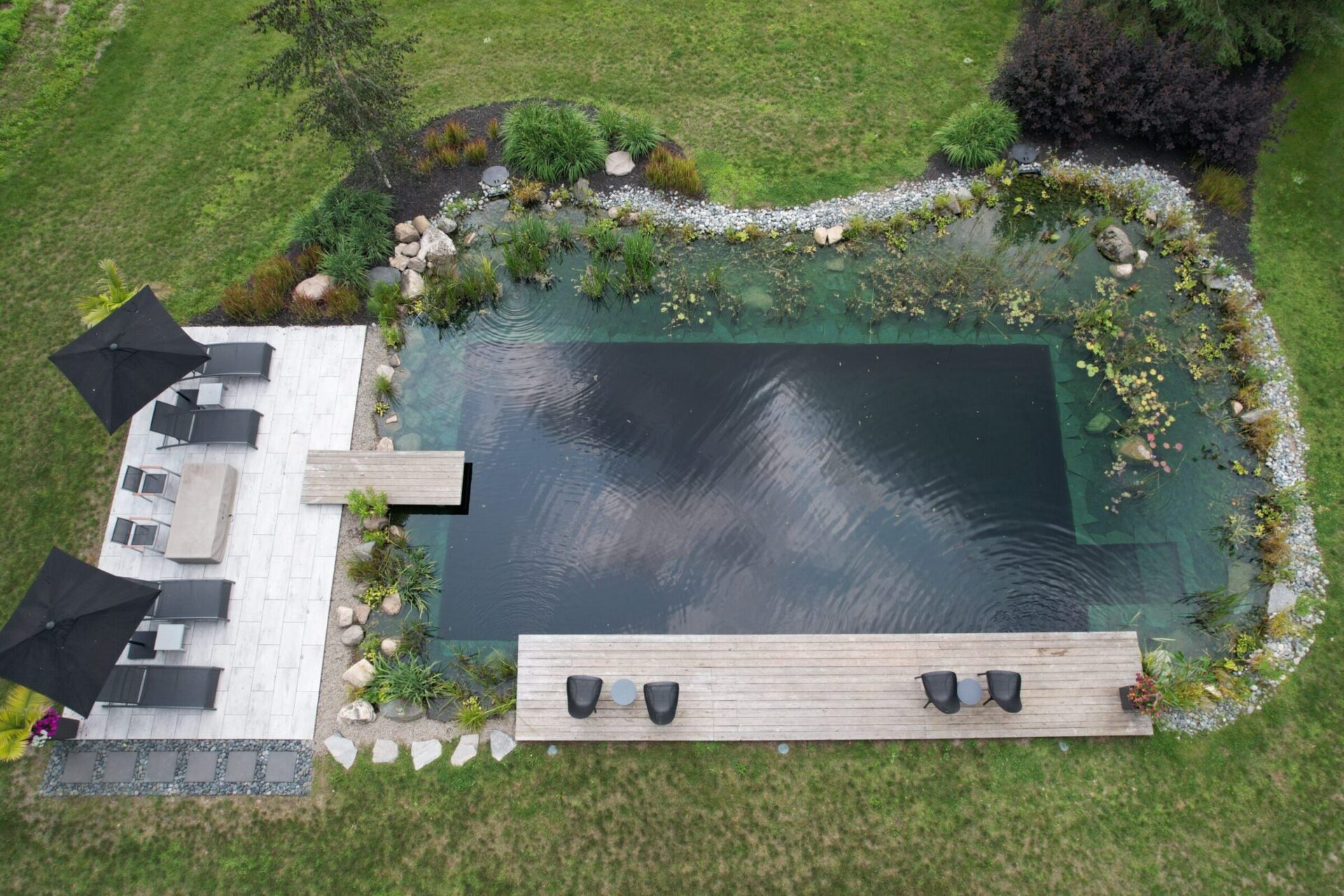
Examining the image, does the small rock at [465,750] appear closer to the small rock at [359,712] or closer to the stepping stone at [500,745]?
the stepping stone at [500,745]

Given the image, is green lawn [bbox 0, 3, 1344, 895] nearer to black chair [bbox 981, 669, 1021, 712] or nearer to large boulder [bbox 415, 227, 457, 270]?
black chair [bbox 981, 669, 1021, 712]

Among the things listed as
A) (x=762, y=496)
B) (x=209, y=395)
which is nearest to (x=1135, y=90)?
(x=762, y=496)

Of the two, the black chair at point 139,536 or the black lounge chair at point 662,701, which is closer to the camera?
the black lounge chair at point 662,701

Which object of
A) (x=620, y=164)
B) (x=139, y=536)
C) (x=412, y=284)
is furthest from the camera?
(x=620, y=164)

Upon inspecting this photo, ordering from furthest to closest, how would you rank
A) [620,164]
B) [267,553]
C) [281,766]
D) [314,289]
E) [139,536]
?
[620,164]
[314,289]
[267,553]
[139,536]
[281,766]

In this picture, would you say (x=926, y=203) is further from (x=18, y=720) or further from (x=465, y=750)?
(x=18, y=720)

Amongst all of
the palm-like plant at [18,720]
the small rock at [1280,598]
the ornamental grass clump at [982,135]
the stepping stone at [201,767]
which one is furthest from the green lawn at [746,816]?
the ornamental grass clump at [982,135]

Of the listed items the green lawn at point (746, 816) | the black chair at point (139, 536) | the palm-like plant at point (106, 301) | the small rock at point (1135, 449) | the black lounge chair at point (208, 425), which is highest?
the palm-like plant at point (106, 301)
